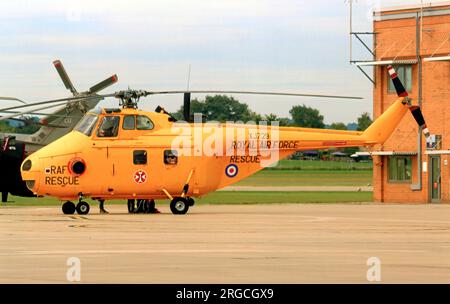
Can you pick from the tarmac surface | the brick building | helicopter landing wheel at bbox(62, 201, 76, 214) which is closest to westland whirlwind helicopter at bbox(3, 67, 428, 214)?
helicopter landing wheel at bbox(62, 201, 76, 214)

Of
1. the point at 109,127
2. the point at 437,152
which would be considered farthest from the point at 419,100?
the point at 109,127

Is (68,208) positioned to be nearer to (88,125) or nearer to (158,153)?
(88,125)

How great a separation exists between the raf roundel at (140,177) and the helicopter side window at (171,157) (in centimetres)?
84

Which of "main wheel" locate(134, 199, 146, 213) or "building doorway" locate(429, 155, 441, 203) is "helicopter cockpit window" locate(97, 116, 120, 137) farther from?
"building doorway" locate(429, 155, 441, 203)

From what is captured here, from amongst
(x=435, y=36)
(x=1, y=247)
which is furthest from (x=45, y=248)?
(x=435, y=36)

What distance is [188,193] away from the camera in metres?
39.6

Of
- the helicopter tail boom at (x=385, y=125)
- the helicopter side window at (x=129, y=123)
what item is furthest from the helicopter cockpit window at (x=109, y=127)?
the helicopter tail boom at (x=385, y=125)

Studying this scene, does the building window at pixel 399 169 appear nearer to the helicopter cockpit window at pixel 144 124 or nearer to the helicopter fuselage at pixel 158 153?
the helicopter fuselage at pixel 158 153

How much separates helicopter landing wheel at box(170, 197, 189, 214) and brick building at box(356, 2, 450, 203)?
61.1 ft

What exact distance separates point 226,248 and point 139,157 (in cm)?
1577

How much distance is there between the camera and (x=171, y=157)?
129 ft
